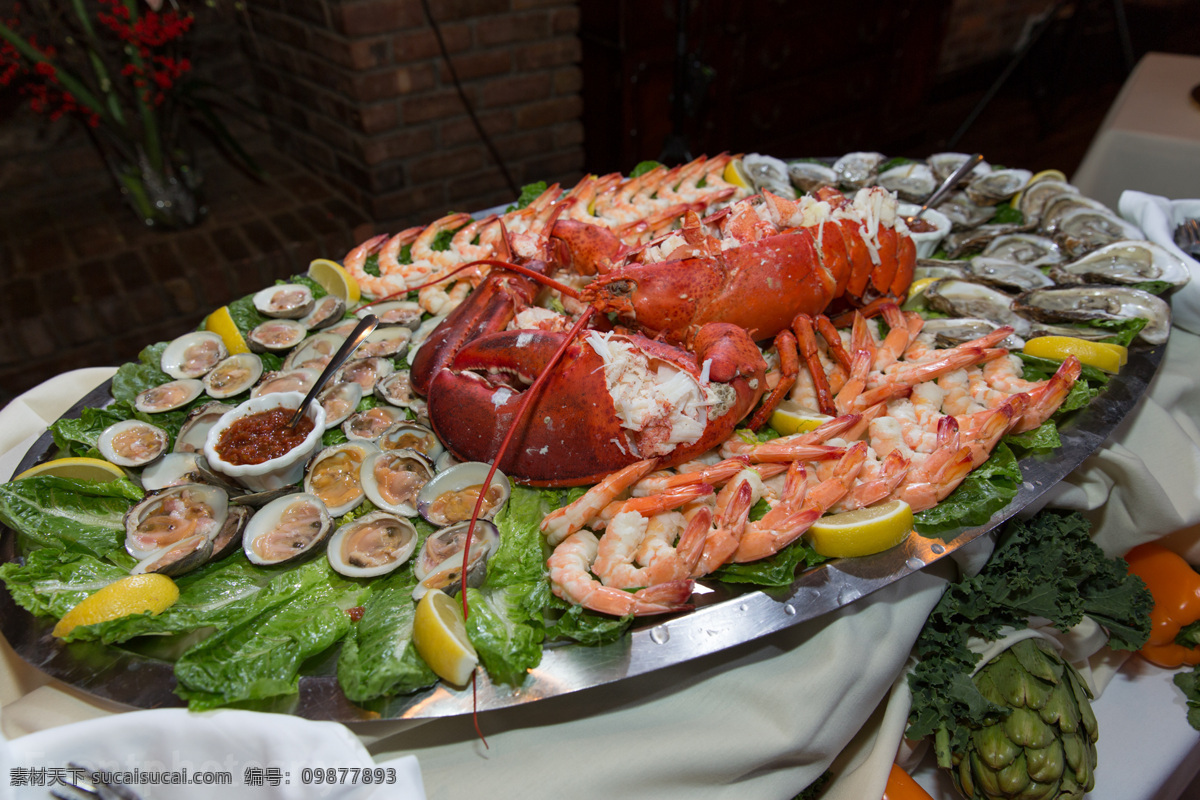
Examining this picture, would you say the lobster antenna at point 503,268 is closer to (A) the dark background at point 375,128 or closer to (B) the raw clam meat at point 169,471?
(B) the raw clam meat at point 169,471

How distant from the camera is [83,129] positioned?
4.37m

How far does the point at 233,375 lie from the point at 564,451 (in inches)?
46.7

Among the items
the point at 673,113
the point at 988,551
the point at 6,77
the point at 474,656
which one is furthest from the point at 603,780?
the point at 6,77

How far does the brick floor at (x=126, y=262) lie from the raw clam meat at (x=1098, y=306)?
3786 mm

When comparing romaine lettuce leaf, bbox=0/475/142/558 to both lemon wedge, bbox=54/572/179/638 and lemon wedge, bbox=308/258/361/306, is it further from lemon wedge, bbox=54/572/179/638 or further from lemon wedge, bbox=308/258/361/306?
lemon wedge, bbox=308/258/361/306

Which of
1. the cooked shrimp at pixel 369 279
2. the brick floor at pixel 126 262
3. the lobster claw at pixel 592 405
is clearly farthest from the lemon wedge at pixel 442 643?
the brick floor at pixel 126 262

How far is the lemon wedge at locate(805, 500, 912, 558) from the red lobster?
364 mm

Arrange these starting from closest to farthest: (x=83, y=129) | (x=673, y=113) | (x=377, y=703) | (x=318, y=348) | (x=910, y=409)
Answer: (x=377, y=703), (x=910, y=409), (x=318, y=348), (x=673, y=113), (x=83, y=129)

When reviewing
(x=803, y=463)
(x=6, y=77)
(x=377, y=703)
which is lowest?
(x=377, y=703)

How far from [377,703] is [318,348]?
4.23 ft

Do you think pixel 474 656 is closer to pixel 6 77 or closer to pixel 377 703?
pixel 377 703

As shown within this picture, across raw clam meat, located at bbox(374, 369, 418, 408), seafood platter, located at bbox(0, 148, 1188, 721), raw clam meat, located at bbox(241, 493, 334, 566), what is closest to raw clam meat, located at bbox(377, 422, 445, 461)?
seafood platter, located at bbox(0, 148, 1188, 721)

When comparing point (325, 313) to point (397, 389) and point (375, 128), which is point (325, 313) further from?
point (375, 128)

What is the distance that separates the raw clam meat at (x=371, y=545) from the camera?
1.60 metres
